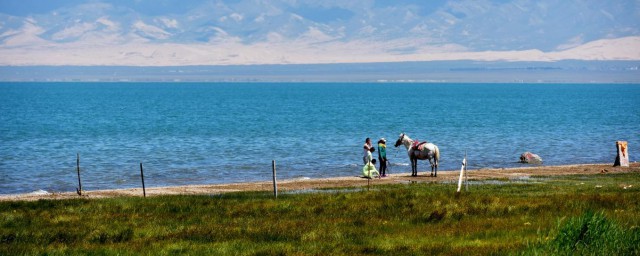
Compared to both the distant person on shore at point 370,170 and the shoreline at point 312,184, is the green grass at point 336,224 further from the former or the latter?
the distant person on shore at point 370,170

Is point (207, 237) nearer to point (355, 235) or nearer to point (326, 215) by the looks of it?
point (355, 235)

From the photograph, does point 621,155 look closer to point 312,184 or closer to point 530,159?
point 530,159

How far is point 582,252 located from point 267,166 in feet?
133

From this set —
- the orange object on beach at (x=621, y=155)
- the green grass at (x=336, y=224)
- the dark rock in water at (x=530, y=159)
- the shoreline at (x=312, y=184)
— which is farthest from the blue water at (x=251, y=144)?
the green grass at (x=336, y=224)

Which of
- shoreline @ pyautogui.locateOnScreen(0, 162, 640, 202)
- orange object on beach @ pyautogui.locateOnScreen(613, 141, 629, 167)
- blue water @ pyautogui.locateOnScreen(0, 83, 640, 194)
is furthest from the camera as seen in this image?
blue water @ pyautogui.locateOnScreen(0, 83, 640, 194)

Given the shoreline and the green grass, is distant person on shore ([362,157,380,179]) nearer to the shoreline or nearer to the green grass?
the shoreline

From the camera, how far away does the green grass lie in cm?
1930

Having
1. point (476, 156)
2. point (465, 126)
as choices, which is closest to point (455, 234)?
point (476, 156)

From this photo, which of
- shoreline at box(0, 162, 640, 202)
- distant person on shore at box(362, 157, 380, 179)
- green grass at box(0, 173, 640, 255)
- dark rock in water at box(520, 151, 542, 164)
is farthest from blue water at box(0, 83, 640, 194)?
green grass at box(0, 173, 640, 255)

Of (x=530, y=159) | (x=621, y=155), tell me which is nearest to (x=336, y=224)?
(x=621, y=155)

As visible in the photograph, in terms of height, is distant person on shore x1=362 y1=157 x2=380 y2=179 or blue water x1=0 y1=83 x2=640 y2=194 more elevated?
distant person on shore x1=362 y1=157 x2=380 y2=179

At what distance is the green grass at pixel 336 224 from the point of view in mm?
19297

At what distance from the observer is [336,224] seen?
23688 mm

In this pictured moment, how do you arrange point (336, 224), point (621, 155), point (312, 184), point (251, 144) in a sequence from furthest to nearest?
point (251, 144) < point (621, 155) < point (312, 184) < point (336, 224)
